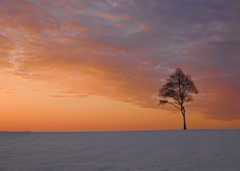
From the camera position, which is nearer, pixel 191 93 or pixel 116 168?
pixel 116 168

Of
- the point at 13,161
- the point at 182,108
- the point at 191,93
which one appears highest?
the point at 191,93

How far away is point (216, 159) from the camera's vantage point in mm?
7285

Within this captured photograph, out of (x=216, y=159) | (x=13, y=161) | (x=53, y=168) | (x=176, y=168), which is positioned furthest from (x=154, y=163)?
(x=13, y=161)

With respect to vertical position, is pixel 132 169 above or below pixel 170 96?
below

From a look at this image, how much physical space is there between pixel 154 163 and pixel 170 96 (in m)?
33.3

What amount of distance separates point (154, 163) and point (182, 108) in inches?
1285

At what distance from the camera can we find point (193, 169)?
5.97 metres

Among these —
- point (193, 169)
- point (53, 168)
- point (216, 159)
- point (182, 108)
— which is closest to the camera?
point (193, 169)

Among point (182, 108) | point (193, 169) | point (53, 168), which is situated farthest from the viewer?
point (182, 108)

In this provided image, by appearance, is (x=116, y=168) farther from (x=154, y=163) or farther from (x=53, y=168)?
(x=53, y=168)

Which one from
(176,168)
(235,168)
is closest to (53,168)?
(176,168)

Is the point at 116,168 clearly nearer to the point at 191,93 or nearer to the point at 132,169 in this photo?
the point at 132,169

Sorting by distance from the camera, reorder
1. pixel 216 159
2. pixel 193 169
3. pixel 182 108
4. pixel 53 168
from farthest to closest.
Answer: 1. pixel 182 108
2. pixel 216 159
3. pixel 53 168
4. pixel 193 169

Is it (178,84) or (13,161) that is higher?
(178,84)
